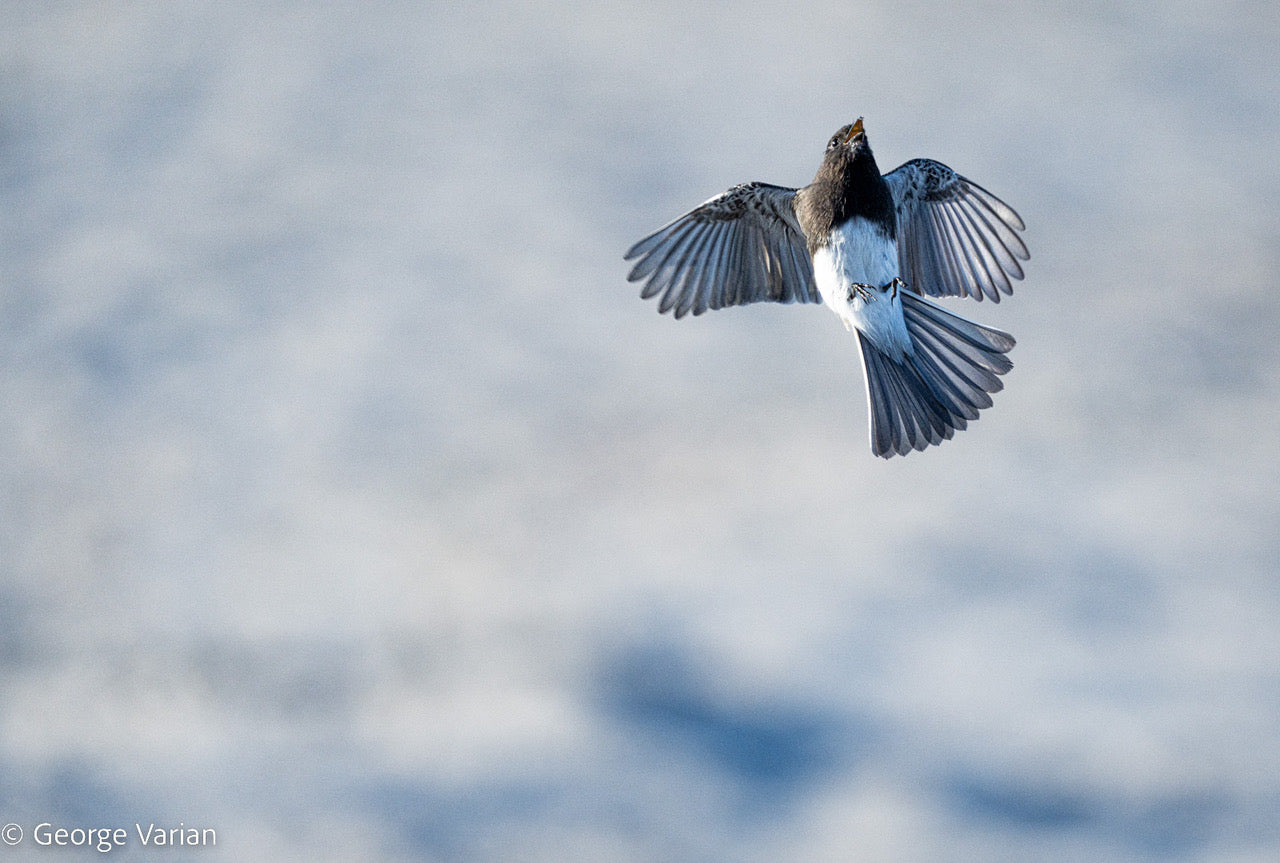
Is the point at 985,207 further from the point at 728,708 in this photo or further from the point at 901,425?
the point at 728,708

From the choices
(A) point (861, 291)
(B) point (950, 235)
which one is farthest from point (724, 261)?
(B) point (950, 235)

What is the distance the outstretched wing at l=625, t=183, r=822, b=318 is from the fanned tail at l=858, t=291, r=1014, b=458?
571 millimetres

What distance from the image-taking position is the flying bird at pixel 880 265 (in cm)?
506

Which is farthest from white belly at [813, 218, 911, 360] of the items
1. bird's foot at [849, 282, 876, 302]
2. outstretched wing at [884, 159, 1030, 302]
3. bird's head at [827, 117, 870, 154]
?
outstretched wing at [884, 159, 1030, 302]

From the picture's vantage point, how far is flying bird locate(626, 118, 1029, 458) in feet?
16.6

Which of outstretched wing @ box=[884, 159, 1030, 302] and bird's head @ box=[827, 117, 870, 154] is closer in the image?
bird's head @ box=[827, 117, 870, 154]

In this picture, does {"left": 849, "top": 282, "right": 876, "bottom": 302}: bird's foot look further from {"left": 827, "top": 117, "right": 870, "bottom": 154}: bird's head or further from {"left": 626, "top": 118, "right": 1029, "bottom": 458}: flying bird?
{"left": 827, "top": 117, "right": 870, "bottom": 154}: bird's head

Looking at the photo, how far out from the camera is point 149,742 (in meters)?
7.59

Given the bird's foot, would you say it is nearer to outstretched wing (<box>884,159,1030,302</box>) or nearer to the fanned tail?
the fanned tail

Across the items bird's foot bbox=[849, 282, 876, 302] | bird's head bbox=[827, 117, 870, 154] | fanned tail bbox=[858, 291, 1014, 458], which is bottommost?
fanned tail bbox=[858, 291, 1014, 458]

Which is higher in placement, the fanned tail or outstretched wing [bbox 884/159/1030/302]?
outstretched wing [bbox 884/159/1030/302]

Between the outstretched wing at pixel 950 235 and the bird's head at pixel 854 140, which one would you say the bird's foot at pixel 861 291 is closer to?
the bird's head at pixel 854 140

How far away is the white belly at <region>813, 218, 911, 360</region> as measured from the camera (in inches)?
199

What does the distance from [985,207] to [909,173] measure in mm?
356
